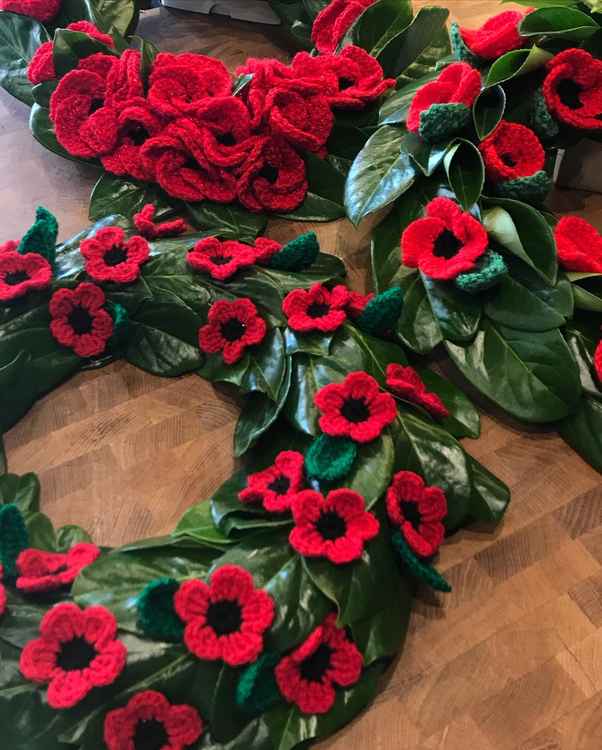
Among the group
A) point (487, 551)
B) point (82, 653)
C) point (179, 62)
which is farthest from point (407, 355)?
point (179, 62)

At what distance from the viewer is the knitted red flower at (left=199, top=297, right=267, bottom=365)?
1043 millimetres

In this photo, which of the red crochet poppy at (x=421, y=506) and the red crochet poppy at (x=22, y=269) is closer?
the red crochet poppy at (x=421, y=506)

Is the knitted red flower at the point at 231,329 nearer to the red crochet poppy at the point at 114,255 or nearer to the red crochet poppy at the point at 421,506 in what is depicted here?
the red crochet poppy at the point at 114,255

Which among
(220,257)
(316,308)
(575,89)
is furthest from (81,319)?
(575,89)

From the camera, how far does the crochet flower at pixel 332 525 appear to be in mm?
820

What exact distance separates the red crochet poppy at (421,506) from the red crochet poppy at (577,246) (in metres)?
0.38

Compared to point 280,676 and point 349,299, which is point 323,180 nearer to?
point 349,299

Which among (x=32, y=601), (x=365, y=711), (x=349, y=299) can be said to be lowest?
(x=365, y=711)

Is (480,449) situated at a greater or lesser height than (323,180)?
lesser

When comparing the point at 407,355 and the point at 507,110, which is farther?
the point at 507,110

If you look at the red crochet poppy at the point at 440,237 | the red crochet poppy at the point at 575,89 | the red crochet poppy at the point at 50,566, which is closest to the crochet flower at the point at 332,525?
the red crochet poppy at the point at 50,566

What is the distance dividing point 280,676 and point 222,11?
1.50 meters

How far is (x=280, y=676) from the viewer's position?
2.57 feet

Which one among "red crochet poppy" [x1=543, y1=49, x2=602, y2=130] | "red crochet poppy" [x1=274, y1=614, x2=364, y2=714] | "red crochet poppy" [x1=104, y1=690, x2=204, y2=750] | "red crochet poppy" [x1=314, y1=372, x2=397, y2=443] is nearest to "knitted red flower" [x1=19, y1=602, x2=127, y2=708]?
"red crochet poppy" [x1=104, y1=690, x2=204, y2=750]
